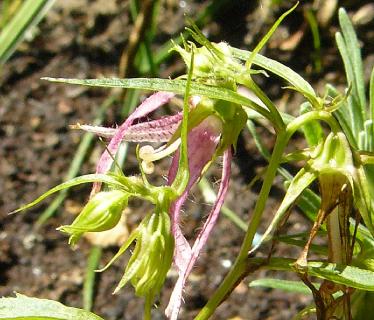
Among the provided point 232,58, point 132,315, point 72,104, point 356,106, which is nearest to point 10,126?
point 72,104

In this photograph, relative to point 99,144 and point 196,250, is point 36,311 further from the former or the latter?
point 99,144

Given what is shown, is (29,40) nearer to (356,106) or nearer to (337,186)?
(356,106)

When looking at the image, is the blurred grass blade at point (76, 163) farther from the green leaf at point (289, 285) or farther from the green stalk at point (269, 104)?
the green stalk at point (269, 104)

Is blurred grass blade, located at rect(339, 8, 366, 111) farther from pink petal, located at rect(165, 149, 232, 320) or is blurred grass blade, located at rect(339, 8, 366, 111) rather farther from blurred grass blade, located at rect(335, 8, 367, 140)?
pink petal, located at rect(165, 149, 232, 320)

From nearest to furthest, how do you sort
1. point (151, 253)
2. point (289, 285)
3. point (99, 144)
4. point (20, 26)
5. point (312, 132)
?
1. point (151, 253)
2. point (312, 132)
3. point (289, 285)
4. point (20, 26)
5. point (99, 144)

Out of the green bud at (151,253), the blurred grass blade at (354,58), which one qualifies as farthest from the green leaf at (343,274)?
the blurred grass blade at (354,58)

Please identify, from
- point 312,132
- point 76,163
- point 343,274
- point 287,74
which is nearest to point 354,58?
point 312,132
